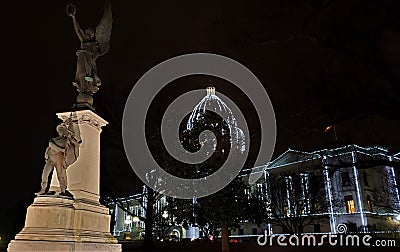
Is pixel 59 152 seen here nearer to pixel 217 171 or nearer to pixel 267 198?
pixel 217 171

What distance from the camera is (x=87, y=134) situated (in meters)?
11.4

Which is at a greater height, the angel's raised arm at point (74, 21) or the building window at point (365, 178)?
the building window at point (365, 178)

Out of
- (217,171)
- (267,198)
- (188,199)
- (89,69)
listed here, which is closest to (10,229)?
(267,198)

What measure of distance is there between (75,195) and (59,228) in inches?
50.3

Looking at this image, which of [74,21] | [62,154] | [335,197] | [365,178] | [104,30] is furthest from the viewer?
[365,178]

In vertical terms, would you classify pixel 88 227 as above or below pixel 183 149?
below

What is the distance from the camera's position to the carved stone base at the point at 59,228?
29.0 ft

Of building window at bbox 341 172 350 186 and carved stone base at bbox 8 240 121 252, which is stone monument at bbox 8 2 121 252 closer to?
carved stone base at bbox 8 240 121 252

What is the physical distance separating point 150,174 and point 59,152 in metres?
16.2

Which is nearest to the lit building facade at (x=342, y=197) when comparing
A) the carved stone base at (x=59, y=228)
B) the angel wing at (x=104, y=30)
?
A: the angel wing at (x=104, y=30)

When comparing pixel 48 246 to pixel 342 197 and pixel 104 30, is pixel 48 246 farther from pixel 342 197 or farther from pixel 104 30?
pixel 342 197

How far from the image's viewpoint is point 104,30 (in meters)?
13.1

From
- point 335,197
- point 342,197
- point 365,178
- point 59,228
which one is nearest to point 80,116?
point 59,228

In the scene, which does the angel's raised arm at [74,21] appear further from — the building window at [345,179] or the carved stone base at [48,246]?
the building window at [345,179]
